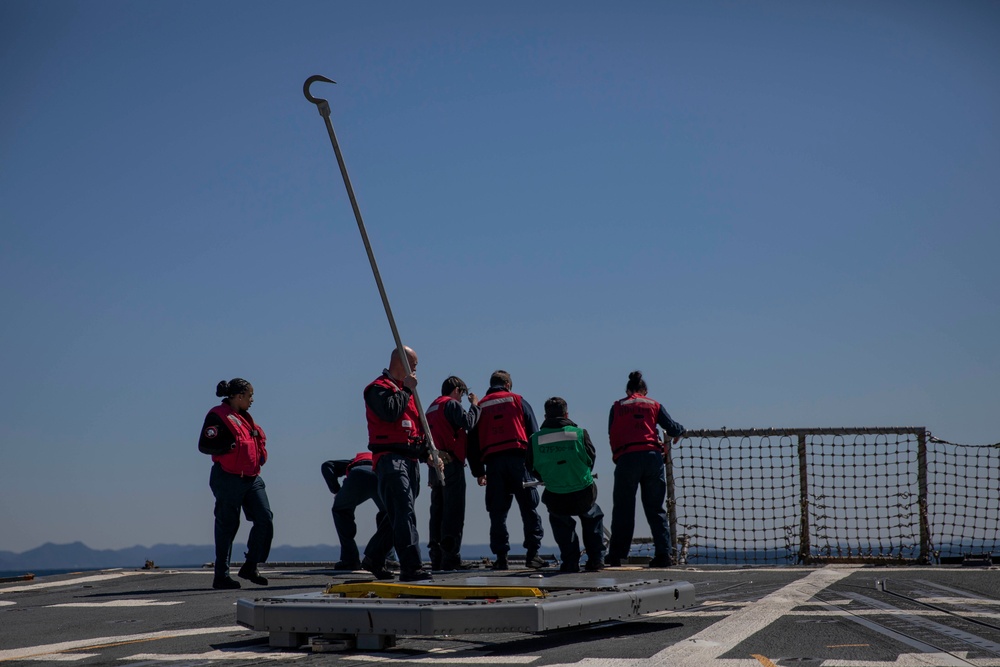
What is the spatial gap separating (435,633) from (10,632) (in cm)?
319

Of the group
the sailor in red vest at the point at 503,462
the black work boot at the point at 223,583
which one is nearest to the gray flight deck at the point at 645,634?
the black work boot at the point at 223,583

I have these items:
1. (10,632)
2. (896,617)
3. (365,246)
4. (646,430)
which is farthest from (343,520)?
(896,617)

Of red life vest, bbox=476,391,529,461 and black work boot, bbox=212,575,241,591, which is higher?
red life vest, bbox=476,391,529,461

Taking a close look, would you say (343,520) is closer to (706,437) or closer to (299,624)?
(706,437)

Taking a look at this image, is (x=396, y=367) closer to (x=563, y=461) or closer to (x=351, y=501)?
(x=563, y=461)

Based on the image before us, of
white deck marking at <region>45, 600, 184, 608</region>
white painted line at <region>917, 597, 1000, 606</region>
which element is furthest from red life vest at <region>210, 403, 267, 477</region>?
white painted line at <region>917, 597, 1000, 606</region>

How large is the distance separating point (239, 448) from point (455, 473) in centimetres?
233

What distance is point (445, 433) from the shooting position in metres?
10.9

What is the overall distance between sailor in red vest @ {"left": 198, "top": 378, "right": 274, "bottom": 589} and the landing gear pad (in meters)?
4.00

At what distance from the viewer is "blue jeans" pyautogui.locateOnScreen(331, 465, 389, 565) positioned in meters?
10.9

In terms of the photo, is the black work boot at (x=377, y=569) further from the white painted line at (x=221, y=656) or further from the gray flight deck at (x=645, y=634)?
the white painted line at (x=221, y=656)

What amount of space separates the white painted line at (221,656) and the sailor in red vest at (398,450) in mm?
2453

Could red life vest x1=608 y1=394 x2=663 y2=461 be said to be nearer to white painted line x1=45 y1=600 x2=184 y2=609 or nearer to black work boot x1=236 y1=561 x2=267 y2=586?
black work boot x1=236 y1=561 x2=267 y2=586

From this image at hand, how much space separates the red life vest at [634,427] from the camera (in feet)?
36.4
